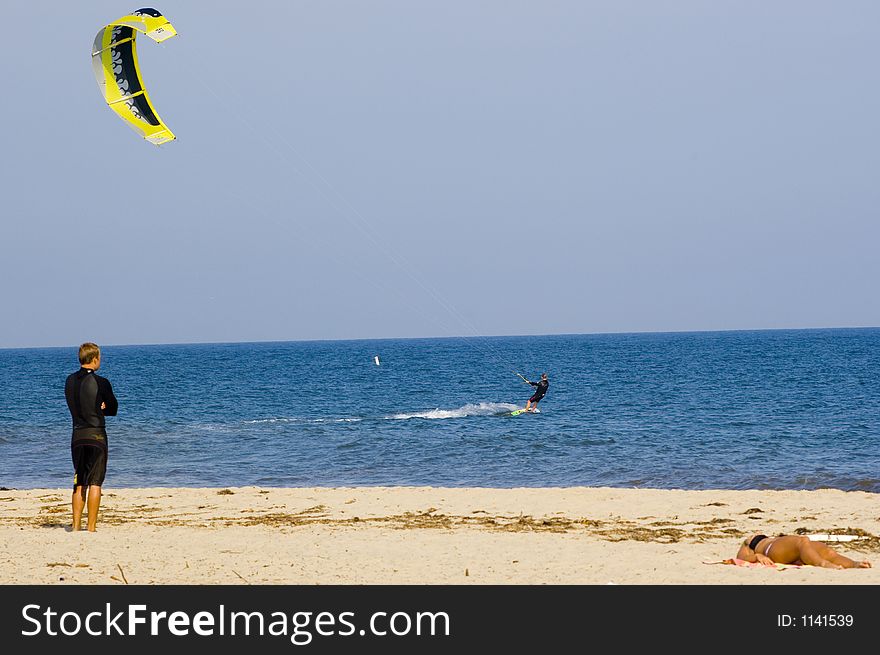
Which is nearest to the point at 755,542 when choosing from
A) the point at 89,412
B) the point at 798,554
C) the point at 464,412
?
the point at 798,554

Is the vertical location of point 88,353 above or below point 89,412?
above

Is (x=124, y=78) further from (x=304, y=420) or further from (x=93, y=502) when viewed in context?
(x=304, y=420)

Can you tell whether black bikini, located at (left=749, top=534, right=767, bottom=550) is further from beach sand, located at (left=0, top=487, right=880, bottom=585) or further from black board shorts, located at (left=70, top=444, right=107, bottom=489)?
black board shorts, located at (left=70, top=444, right=107, bottom=489)

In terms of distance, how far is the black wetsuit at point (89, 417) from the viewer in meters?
10.0

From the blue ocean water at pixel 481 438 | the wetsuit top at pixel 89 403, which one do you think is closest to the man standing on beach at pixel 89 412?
the wetsuit top at pixel 89 403

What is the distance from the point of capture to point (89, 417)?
33.1 ft

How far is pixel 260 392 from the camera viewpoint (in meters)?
53.1

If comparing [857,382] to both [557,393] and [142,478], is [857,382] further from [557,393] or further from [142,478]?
[142,478]

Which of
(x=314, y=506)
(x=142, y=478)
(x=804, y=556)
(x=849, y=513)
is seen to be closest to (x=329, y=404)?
(x=142, y=478)

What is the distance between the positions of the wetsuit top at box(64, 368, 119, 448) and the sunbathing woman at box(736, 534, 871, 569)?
6.20 meters

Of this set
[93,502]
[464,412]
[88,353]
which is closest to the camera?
[88,353]

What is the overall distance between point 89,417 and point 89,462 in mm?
506

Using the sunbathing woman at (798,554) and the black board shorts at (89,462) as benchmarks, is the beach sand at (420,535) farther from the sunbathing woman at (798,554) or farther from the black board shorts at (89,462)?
the black board shorts at (89,462)

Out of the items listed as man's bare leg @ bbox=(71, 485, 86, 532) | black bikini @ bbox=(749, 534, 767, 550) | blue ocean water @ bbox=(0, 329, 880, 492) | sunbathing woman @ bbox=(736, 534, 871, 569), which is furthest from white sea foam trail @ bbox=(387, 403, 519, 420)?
sunbathing woman @ bbox=(736, 534, 871, 569)
